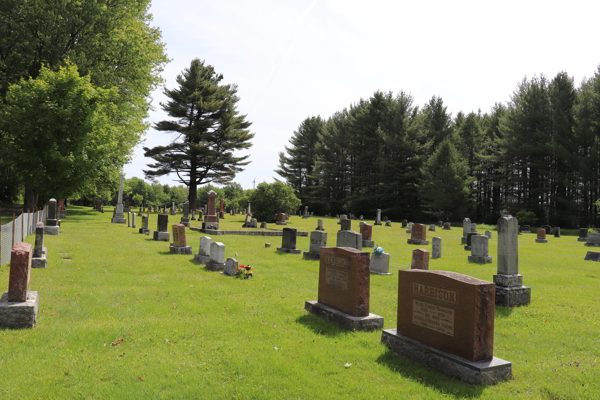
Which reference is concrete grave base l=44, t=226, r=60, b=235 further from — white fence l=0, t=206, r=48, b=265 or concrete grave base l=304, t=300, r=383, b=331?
concrete grave base l=304, t=300, r=383, b=331

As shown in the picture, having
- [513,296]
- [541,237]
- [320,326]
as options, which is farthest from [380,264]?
[541,237]

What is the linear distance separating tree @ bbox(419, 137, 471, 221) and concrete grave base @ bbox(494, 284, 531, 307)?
4547cm

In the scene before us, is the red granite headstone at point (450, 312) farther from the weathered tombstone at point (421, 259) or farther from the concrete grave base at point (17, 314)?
the weathered tombstone at point (421, 259)

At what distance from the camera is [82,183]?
25234mm

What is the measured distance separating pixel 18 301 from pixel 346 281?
18.5 ft

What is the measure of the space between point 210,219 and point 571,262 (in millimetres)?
20492

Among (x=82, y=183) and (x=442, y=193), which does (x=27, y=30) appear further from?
(x=442, y=193)

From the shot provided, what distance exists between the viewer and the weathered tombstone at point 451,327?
5.22 m

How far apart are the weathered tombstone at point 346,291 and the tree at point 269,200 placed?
28.6 m

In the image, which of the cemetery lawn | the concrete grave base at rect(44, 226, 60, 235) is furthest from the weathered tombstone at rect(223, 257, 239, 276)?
the concrete grave base at rect(44, 226, 60, 235)

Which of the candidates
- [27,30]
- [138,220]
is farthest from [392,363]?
[138,220]

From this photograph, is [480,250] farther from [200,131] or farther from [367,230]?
[200,131]

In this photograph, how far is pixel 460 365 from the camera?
17.2ft

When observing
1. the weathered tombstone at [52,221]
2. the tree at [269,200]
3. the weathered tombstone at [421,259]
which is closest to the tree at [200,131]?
the tree at [269,200]
